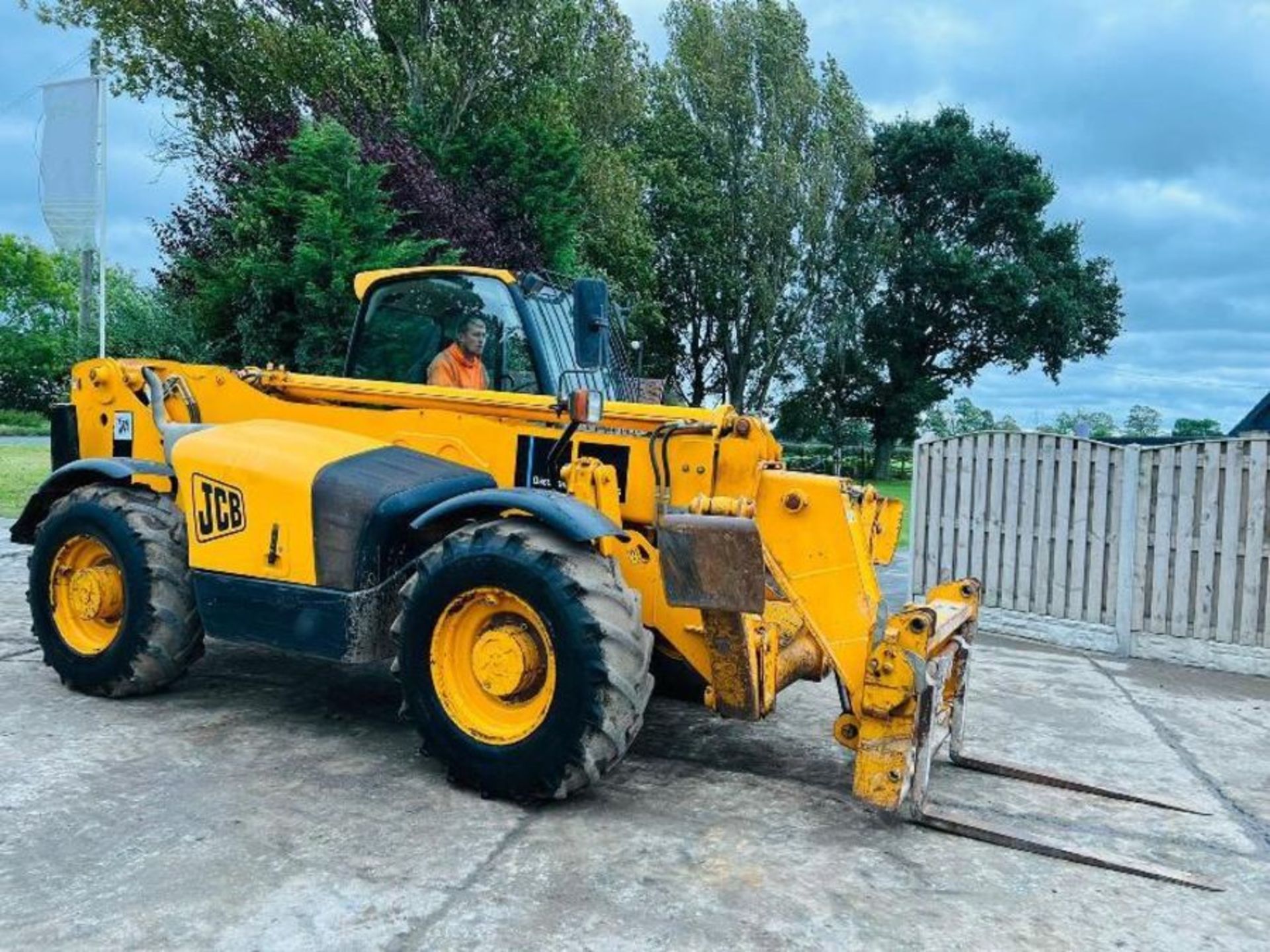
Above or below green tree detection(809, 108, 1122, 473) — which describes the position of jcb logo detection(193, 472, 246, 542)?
below

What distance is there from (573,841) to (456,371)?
98.2 inches

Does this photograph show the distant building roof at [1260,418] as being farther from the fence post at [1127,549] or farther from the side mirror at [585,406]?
→ the side mirror at [585,406]

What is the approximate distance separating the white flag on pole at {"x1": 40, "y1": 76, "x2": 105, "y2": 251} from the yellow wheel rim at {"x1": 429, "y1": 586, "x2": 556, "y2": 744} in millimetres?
8206

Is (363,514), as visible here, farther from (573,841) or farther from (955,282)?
(955,282)

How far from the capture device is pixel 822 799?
436 centimetres

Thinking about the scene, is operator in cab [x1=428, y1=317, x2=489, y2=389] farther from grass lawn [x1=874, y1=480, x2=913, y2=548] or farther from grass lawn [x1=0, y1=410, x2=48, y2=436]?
grass lawn [x1=0, y1=410, x2=48, y2=436]

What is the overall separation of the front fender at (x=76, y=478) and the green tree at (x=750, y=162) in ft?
77.0

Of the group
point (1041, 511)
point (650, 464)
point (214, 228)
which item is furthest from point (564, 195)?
point (650, 464)

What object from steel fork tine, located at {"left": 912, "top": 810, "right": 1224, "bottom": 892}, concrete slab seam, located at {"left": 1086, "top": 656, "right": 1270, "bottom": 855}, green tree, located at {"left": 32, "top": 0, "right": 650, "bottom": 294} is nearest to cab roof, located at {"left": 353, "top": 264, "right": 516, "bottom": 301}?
steel fork tine, located at {"left": 912, "top": 810, "right": 1224, "bottom": 892}

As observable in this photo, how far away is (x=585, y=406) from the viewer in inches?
173

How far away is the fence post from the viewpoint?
25.8 feet

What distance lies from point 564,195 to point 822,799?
16913 millimetres

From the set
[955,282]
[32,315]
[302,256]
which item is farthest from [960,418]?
[32,315]

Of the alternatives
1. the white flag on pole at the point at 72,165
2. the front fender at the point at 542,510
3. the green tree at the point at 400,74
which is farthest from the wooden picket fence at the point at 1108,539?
the green tree at the point at 400,74
